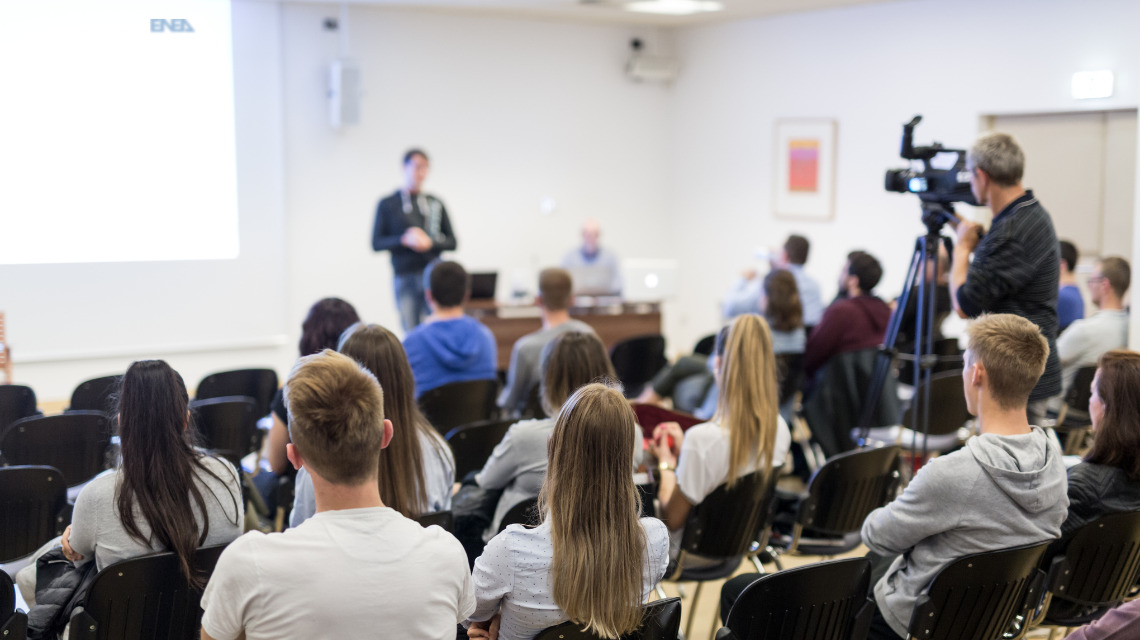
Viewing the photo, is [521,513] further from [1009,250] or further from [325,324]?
[1009,250]

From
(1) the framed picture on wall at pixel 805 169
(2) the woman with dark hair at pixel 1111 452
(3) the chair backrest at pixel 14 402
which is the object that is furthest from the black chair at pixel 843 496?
(1) the framed picture on wall at pixel 805 169

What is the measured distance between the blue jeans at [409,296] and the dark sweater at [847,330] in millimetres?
2844

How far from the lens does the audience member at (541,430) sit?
2783mm

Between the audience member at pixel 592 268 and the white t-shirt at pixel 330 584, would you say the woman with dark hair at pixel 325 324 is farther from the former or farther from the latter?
the audience member at pixel 592 268

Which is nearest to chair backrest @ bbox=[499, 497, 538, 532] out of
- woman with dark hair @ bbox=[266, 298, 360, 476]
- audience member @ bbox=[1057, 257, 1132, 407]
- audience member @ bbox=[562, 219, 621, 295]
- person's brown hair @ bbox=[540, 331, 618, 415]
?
person's brown hair @ bbox=[540, 331, 618, 415]

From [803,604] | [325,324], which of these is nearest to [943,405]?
[803,604]

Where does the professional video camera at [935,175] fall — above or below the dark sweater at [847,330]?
above

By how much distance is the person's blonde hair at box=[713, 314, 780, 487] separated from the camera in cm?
304

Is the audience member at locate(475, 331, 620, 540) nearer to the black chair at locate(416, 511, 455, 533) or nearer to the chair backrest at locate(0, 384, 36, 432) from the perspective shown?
the black chair at locate(416, 511, 455, 533)

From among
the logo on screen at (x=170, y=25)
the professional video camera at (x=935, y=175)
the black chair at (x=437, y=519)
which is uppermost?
the logo on screen at (x=170, y=25)

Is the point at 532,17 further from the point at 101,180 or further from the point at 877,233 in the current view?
the point at 101,180

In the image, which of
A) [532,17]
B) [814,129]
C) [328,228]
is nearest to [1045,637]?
[814,129]

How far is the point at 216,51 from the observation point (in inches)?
Answer: 201

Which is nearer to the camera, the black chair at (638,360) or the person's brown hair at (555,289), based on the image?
the person's brown hair at (555,289)
